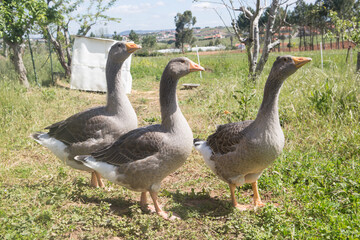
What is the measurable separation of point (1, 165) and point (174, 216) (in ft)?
10.8

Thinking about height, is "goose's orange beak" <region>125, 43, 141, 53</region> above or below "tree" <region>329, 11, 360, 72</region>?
below

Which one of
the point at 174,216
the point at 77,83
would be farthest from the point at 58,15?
the point at 174,216

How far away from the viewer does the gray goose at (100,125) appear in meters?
4.20

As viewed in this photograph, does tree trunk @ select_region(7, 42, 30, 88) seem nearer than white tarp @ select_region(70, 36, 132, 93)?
Yes

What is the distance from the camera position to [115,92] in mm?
4332

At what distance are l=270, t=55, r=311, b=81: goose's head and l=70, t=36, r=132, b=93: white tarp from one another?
9374 millimetres

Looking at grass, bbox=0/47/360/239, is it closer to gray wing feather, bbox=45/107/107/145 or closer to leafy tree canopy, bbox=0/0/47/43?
gray wing feather, bbox=45/107/107/145

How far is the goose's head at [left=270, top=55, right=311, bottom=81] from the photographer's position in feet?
11.1

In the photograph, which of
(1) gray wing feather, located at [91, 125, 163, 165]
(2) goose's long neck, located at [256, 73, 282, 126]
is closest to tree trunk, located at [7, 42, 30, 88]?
(1) gray wing feather, located at [91, 125, 163, 165]

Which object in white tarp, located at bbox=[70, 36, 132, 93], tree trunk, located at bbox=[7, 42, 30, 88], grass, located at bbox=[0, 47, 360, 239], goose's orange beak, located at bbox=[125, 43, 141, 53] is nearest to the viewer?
grass, located at bbox=[0, 47, 360, 239]

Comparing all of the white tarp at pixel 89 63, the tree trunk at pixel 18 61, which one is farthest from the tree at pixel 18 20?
the white tarp at pixel 89 63

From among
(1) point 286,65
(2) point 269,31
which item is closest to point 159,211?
(1) point 286,65

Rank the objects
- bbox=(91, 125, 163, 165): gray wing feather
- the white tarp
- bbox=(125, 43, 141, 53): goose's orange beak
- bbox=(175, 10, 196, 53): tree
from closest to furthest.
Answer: bbox=(91, 125, 163, 165): gray wing feather < bbox=(125, 43, 141, 53): goose's orange beak < the white tarp < bbox=(175, 10, 196, 53): tree

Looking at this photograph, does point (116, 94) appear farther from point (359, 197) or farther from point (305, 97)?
point (305, 97)
